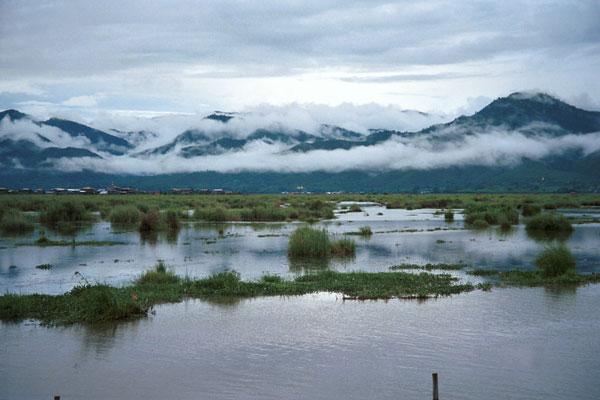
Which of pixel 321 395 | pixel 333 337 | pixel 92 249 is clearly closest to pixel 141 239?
pixel 92 249

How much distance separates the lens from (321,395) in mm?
11672

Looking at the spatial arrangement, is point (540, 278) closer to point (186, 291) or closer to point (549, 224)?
point (186, 291)

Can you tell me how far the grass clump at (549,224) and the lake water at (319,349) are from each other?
23.8 m

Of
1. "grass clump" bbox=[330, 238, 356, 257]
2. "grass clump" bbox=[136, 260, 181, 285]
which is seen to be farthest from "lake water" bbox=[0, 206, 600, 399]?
"grass clump" bbox=[330, 238, 356, 257]

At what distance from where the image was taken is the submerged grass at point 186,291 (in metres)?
16.6

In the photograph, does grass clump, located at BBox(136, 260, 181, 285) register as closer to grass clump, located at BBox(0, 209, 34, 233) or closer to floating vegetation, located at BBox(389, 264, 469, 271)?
floating vegetation, located at BBox(389, 264, 469, 271)

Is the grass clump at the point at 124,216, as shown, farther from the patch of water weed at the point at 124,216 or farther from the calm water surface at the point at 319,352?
the calm water surface at the point at 319,352

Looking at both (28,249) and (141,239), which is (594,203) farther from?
(28,249)

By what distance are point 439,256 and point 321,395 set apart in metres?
18.9

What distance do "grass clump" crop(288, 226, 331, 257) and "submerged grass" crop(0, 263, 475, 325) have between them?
19.9 feet

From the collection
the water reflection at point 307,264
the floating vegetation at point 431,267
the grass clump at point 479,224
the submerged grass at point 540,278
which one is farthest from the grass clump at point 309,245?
the grass clump at point 479,224

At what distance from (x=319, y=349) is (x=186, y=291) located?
6.87m

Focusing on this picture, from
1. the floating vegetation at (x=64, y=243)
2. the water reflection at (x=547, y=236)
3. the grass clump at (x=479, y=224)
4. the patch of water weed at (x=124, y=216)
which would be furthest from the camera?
the patch of water weed at (x=124, y=216)

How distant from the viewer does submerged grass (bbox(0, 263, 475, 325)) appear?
16562 millimetres
